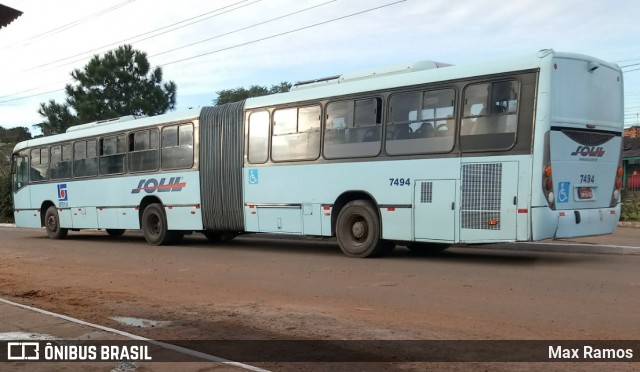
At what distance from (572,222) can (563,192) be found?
52 centimetres

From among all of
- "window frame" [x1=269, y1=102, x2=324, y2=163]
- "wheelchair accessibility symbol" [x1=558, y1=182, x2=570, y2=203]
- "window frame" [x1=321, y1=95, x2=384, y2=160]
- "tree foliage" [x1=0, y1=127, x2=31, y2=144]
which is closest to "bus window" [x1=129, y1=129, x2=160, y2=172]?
"window frame" [x1=269, y1=102, x2=324, y2=163]

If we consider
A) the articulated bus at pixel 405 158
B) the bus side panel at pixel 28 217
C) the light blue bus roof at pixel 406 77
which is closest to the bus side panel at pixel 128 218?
the articulated bus at pixel 405 158

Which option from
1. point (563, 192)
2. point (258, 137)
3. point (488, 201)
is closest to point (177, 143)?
point (258, 137)

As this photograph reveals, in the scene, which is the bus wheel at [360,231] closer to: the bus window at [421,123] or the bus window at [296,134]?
the bus window at [421,123]

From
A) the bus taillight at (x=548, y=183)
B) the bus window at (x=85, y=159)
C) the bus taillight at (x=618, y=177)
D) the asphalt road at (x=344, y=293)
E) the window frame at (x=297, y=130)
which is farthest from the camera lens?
the bus window at (x=85, y=159)

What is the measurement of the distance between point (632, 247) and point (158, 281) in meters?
9.36

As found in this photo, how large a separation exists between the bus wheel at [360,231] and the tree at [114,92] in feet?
96.4

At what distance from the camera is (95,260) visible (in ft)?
44.1

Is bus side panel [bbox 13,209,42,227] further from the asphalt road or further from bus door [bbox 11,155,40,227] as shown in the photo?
the asphalt road

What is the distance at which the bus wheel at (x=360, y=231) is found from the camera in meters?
11.6

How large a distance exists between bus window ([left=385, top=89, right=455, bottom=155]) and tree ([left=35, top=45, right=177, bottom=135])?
30.2m

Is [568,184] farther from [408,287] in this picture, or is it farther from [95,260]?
[95,260]

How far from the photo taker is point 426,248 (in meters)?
13.2

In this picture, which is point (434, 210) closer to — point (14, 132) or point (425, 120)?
point (425, 120)
